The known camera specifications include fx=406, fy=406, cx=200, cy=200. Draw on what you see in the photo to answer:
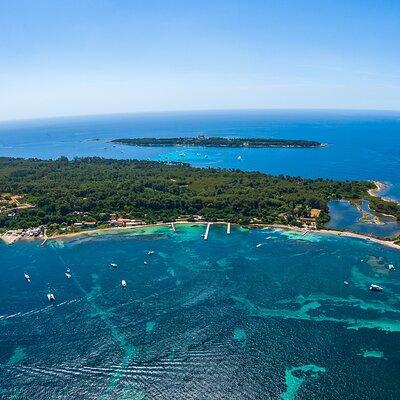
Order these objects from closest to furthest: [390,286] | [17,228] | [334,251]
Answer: [390,286] < [334,251] < [17,228]

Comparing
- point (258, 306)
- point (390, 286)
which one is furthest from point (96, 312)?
point (390, 286)

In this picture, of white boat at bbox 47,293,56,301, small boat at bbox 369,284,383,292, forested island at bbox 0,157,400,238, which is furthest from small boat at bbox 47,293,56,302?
small boat at bbox 369,284,383,292

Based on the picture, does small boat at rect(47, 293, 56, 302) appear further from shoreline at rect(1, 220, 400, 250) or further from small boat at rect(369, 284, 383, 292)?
small boat at rect(369, 284, 383, 292)

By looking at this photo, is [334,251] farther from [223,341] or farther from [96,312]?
[96,312]

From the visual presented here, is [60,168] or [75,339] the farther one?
[60,168]

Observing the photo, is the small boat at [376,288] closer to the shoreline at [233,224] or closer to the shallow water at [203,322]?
the shallow water at [203,322]

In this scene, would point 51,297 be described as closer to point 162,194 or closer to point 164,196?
point 164,196

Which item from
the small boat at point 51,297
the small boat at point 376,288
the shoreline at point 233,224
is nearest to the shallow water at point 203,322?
the small boat at point 51,297
